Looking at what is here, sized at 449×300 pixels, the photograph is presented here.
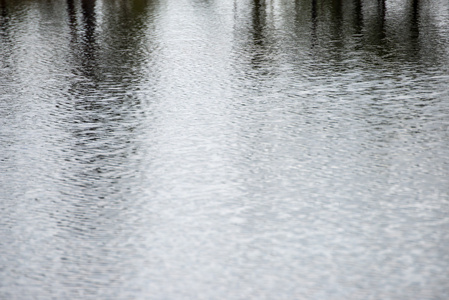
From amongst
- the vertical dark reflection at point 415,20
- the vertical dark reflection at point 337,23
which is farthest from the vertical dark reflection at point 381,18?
the vertical dark reflection at point 337,23

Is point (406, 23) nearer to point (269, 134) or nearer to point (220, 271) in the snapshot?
point (269, 134)

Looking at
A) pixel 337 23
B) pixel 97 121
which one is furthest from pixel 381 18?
pixel 97 121

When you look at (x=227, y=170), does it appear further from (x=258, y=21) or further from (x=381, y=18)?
(x=381, y=18)

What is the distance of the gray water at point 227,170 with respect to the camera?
7523mm

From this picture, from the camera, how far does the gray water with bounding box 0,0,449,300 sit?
7523 millimetres

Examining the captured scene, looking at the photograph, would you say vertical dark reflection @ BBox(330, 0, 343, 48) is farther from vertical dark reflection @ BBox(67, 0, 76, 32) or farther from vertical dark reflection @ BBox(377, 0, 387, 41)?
vertical dark reflection @ BBox(67, 0, 76, 32)

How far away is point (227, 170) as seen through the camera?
10.8 m

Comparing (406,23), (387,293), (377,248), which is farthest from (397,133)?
(406,23)

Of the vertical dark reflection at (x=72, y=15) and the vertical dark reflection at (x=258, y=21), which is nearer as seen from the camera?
the vertical dark reflection at (x=258, y=21)

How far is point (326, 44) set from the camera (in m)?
21.9

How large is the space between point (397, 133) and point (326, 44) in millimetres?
9948

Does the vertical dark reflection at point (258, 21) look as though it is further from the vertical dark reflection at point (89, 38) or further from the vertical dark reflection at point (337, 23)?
the vertical dark reflection at point (89, 38)

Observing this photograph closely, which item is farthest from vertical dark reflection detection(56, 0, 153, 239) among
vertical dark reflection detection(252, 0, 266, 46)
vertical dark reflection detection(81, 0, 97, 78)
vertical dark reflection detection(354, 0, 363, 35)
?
vertical dark reflection detection(354, 0, 363, 35)

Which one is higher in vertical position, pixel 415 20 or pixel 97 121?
pixel 415 20
